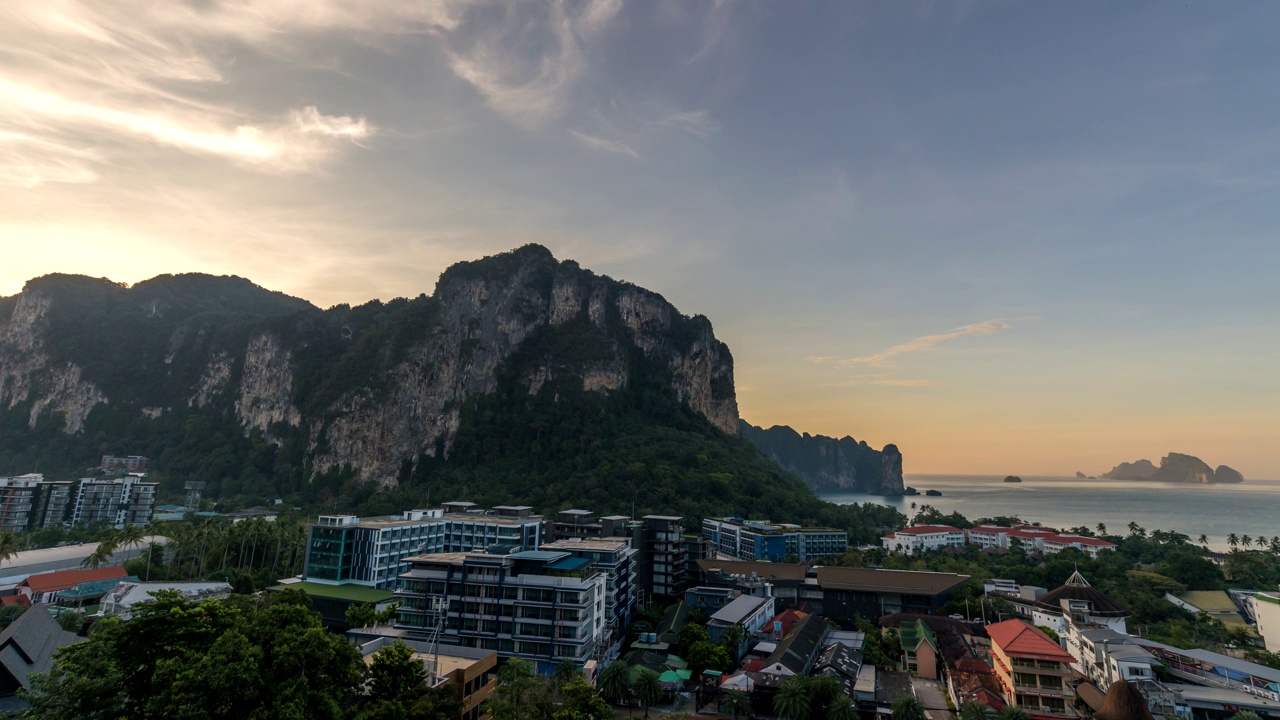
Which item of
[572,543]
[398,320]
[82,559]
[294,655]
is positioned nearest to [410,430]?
[398,320]

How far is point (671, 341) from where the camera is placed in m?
145

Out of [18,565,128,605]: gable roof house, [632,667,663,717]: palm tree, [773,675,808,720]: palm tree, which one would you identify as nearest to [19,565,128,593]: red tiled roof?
[18,565,128,605]: gable roof house

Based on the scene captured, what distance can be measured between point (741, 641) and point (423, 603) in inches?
865

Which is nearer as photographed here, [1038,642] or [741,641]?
[1038,642]

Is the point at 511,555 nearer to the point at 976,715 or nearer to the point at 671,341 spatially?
the point at 976,715

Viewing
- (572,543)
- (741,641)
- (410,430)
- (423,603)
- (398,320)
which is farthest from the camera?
(398,320)

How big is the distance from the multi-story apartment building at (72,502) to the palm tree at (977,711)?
99106mm

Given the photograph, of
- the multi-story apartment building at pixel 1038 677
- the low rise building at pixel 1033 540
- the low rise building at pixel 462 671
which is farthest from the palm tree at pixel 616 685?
the low rise building at pixel 1033 540

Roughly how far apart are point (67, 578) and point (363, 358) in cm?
7602

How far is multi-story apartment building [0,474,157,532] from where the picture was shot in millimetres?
78125

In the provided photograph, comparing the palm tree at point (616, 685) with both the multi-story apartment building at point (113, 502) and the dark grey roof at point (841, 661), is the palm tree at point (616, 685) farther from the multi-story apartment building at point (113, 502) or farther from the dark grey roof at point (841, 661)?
the multi-story apartment building at point (113, 502)

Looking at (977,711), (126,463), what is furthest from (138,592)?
(126,463)

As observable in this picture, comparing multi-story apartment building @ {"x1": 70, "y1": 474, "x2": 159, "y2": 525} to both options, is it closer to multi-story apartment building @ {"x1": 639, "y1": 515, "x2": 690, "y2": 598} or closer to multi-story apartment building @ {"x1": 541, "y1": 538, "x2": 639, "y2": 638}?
multi-story apartment building @ {"x1": 639, "y1": 515, "x2": 690, "y2": 598}

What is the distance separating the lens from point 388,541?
183 ft
